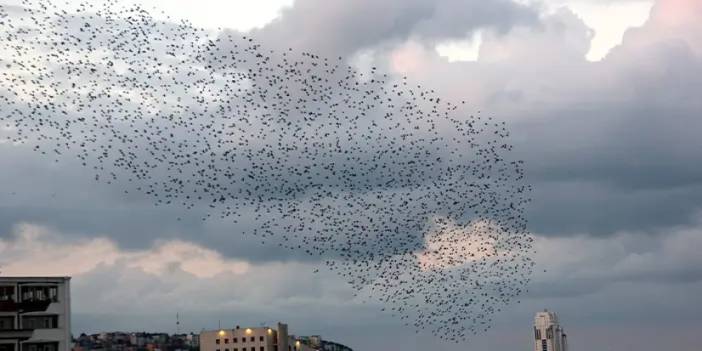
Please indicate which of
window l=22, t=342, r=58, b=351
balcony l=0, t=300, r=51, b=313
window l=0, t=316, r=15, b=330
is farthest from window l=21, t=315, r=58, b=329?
window l=22, t=342, r=58, b=351

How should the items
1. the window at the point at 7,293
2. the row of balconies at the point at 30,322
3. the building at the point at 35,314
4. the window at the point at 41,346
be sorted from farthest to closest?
1. the window at the point at 7,293
2. the window at the point at 41,346
3. the row of balconies at the point at 30,322
4. the building at the point at 35,314

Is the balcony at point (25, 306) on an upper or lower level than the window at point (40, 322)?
upper

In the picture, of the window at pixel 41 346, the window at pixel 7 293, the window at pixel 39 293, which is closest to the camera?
the window at pixel 41 346

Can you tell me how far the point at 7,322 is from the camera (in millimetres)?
182000

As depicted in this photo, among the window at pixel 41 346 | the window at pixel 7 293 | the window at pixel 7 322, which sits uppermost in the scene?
the window at pixel 7 293

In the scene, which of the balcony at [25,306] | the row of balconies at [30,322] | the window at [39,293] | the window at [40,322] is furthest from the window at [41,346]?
the window at [39,293]

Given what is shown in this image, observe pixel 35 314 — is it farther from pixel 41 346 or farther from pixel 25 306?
pixel 41 346

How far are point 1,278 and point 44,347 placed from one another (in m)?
12.2

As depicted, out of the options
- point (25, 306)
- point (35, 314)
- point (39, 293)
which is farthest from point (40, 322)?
point (39, 293)

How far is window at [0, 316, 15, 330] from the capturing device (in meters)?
181

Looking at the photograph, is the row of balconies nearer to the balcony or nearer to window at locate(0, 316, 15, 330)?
window at locate(0, 316, 15, 330)

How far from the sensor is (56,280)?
19038cm

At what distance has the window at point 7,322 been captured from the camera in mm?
181375

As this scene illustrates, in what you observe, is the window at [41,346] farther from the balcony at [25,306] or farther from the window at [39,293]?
the window at [39,293]
